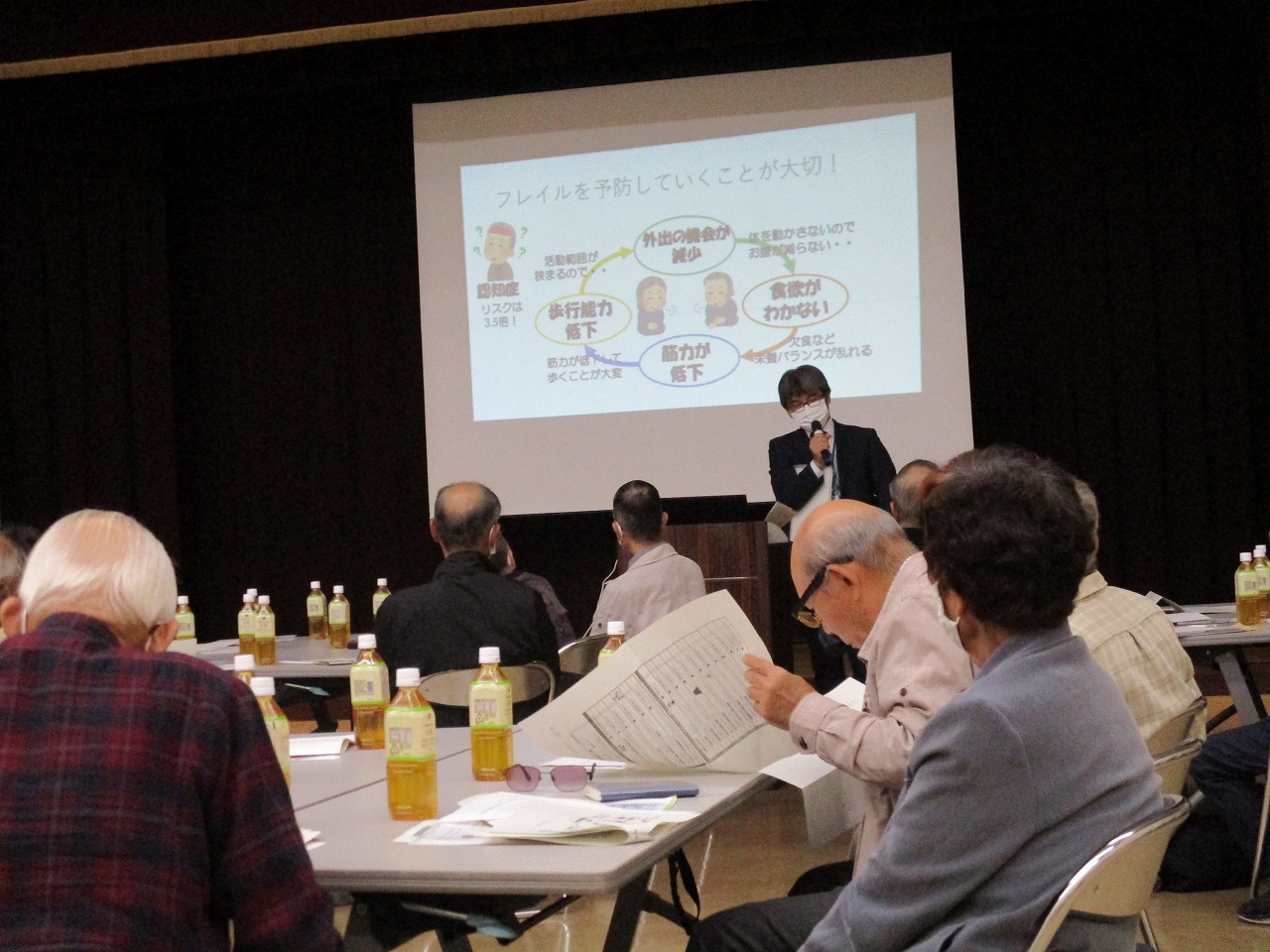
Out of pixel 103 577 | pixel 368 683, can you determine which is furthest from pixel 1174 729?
pixel 103 577

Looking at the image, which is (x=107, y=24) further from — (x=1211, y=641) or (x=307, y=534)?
(x=1211, y=641)

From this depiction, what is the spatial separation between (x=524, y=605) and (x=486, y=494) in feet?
1.43

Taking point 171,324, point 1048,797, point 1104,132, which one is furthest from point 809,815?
point 171,324

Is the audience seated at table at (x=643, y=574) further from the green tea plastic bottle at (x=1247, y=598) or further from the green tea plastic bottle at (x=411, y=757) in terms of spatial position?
the green tea plastic bottle at (x=411, y=757)

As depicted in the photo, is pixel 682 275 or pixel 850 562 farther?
pixel 682 275

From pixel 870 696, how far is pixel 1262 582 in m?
2.69

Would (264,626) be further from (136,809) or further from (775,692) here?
(136,809)

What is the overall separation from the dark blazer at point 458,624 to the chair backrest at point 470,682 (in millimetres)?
93

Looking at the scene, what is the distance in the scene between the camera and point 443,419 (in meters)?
7.13

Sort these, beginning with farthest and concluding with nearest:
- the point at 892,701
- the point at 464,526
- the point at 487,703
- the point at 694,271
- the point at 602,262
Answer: the point at 602,262
the point at 694,271
the point at 464,526
the point at 487,703
the point at 892,701

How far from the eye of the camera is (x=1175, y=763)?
2.04 m

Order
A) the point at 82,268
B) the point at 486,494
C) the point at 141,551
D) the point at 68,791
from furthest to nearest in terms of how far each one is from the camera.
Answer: the point at 82,268
the point at 486,494
the point at 141,551
the point at 68,791

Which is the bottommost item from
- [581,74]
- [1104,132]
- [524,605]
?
[524,605]

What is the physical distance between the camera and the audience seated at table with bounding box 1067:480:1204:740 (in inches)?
101
